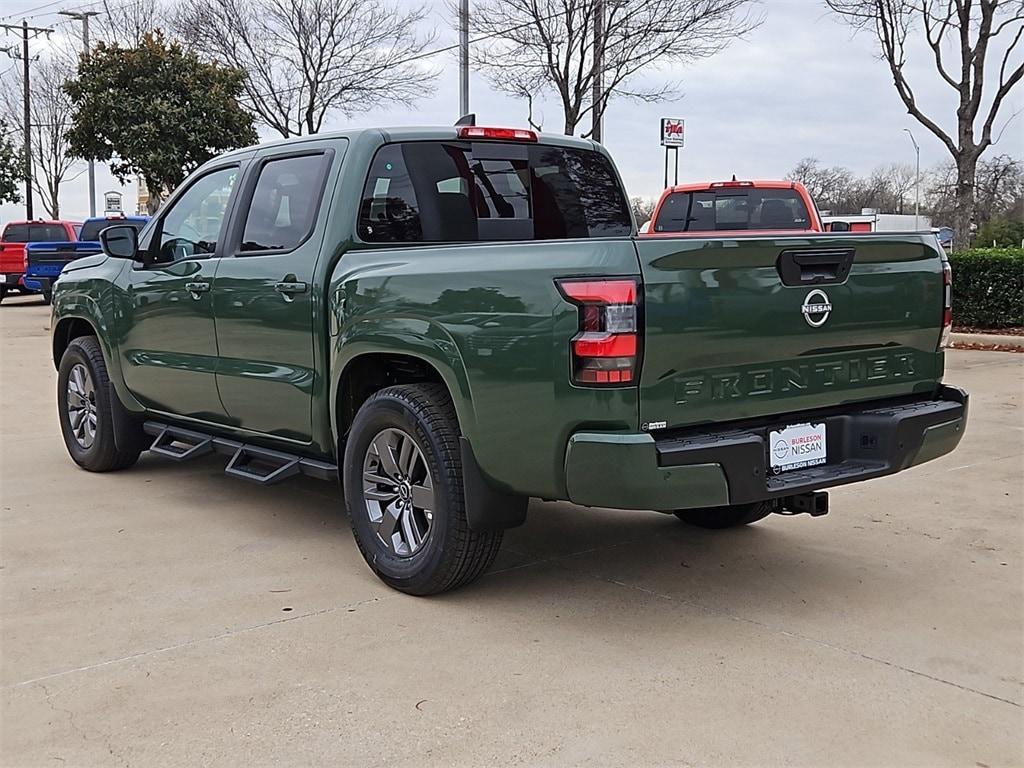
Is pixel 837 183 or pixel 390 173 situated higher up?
pixel 837 183

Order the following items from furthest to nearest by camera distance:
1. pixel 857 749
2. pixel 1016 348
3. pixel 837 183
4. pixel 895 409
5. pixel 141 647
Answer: pixel 837 183, pixel 1016 348, pixel 895 409, pixel 141 647, pixel 857 749

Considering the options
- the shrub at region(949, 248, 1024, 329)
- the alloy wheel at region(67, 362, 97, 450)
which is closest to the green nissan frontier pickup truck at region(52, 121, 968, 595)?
the alloy wheel at region(67, 362, 97, 450)

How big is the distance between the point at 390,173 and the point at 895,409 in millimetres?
2435

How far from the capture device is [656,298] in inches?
147

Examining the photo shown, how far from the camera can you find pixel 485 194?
527 centimetres

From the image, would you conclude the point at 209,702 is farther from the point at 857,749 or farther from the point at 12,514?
the point at 12,514

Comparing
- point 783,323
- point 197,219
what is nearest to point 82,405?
point 197,219

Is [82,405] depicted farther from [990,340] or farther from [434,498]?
[990,340]

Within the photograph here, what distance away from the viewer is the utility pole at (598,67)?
19.0 meters

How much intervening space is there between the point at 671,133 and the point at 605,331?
16.6 metres

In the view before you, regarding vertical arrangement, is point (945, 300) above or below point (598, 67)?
below

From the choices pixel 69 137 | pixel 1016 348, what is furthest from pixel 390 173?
pixel 69 137

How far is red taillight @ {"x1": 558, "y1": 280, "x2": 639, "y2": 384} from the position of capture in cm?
370

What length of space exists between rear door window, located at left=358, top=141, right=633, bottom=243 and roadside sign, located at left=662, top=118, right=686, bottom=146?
14.2 meters
